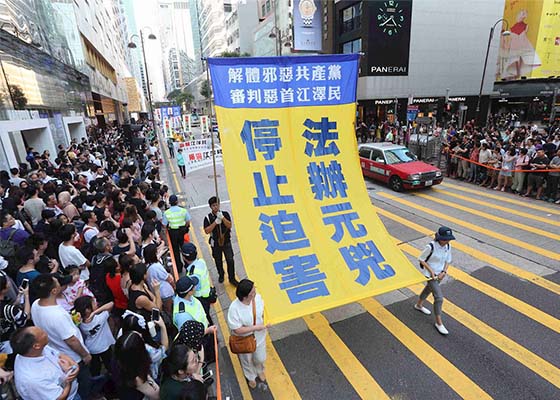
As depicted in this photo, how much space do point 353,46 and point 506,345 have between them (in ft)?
114

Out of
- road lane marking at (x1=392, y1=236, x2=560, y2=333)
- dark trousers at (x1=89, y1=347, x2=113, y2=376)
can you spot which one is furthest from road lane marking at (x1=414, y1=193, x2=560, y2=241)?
dark trousers at (x1=89, y1=347, x2=113, y2=376)

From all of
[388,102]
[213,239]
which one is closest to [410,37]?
[388,102]

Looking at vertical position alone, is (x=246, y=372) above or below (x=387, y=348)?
above

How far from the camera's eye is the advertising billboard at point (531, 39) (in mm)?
30656

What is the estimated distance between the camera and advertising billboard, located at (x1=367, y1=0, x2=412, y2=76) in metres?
30.6

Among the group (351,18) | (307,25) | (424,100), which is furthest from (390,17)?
(307,25)

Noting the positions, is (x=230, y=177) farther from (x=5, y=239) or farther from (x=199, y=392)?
(x=5, y=239)

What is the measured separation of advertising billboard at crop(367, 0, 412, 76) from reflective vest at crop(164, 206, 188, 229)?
102ft

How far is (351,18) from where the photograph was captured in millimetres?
33344

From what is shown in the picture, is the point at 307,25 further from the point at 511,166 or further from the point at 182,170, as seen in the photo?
the point at 511,166

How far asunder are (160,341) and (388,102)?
35.5m

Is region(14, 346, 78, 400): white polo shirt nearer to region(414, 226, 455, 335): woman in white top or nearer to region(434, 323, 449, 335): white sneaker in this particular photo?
region(414, 226, 455, 335): woman in white top

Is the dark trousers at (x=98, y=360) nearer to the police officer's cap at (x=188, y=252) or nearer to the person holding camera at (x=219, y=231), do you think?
the police officer's cap at (x=188, y=252)

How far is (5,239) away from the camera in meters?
4.89
